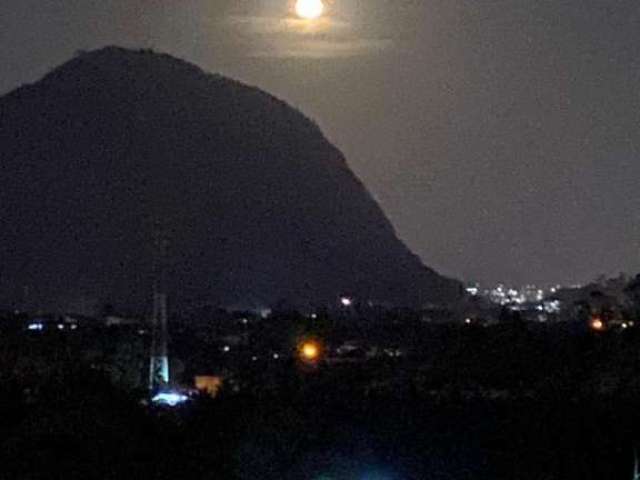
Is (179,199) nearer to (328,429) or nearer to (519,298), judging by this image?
(519,298)

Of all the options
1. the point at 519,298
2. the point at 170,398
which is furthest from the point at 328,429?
the point at 519,298

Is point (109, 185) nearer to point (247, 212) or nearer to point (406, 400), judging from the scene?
point (247, 212)

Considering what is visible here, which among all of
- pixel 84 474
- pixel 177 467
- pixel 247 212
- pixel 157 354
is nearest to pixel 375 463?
pixel 177 467

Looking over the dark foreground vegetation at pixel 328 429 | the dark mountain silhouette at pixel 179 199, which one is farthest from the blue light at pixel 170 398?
the dark mountain silhouette at pixel 179 199

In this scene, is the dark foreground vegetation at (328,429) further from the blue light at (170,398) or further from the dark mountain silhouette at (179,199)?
the dark mountain silhouette at (179,199)

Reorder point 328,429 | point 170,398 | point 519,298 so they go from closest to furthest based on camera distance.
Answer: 1. point 328,429
2. point 170,398
3. point 519,298

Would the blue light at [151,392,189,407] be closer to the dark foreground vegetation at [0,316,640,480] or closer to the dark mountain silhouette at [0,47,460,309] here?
the dark foreground vegetation at [0,316,640,480]
